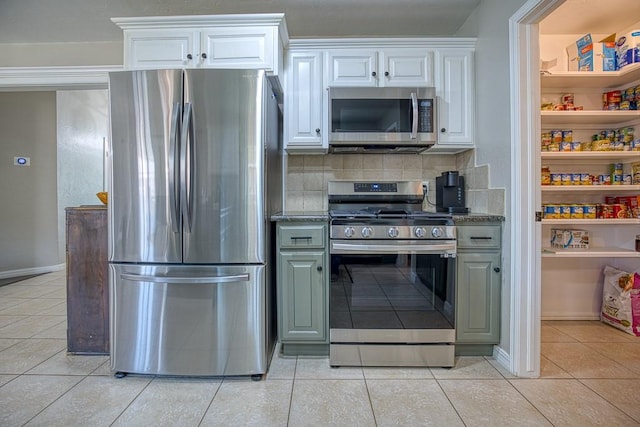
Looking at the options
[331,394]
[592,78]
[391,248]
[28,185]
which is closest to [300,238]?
[391,248]

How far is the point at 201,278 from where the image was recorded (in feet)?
5.90

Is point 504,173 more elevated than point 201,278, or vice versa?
point 504,173

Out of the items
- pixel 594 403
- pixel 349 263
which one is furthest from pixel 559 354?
pixel 349 263

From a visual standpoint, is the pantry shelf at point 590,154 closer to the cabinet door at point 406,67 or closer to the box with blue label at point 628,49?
the box with blue label at point 628,49

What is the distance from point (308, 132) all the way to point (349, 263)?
40.4 inches

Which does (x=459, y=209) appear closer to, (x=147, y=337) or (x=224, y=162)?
(x=224, y=162)

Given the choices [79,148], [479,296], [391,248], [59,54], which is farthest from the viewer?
[79,148]

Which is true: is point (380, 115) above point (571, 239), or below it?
above

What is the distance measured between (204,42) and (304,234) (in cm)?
144

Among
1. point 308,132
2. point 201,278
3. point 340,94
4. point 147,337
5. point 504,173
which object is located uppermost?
point 340,94

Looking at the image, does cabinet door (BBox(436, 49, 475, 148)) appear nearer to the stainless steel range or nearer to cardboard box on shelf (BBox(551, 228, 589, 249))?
the stainless steel range

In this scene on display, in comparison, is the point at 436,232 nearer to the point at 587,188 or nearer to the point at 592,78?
the point at 587,188

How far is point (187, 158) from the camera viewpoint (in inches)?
69.4

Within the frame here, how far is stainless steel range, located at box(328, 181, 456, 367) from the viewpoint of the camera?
1.94m
